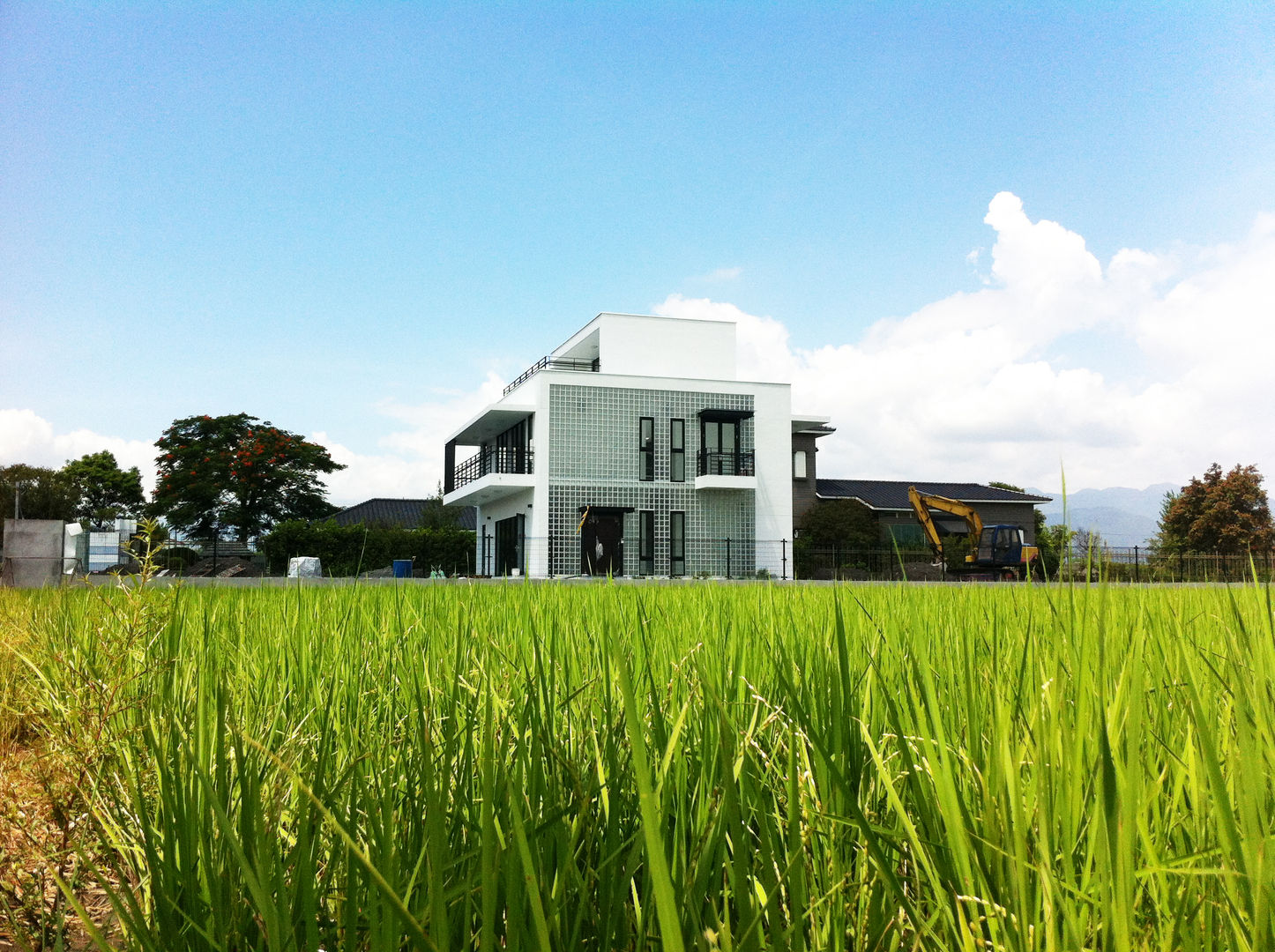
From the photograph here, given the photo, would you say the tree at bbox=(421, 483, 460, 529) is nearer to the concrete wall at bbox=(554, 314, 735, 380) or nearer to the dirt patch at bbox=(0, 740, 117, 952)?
the concrete wall at bbox=(554, 314, 735, 380)

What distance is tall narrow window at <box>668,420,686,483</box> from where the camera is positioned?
989 inches

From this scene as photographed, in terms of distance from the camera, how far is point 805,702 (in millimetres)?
1195

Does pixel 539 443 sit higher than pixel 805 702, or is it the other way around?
pixel 539 443

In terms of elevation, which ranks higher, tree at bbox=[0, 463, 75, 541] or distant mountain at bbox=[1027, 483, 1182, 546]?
tree at bbox=[0, 463, 75, 541]

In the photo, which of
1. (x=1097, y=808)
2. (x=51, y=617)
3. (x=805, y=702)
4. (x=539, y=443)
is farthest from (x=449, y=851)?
(x=539, y=443)

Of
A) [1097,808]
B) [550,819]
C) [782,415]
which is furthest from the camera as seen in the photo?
[782,415]

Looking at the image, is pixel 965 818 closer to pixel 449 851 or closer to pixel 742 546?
pixel 449 851

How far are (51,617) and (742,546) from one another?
22.2 m

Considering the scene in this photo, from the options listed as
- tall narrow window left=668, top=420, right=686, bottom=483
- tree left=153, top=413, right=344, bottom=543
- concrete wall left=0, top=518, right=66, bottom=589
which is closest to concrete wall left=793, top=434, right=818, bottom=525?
tall narrow window left=668, top=420, right=686, bottom=483

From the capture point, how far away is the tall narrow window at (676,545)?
24.5m

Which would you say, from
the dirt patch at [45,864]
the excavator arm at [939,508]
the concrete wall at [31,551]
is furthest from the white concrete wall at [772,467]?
the dirt patch at [45,864]

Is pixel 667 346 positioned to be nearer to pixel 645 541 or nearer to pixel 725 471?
pixel 725 471

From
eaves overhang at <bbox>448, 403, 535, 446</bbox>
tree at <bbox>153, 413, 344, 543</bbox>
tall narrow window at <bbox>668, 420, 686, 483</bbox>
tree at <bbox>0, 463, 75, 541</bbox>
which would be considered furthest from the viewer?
Result: tree at <bbox>0, 463, 75, 541</bbox>

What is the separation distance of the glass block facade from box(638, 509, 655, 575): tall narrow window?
100 mm
